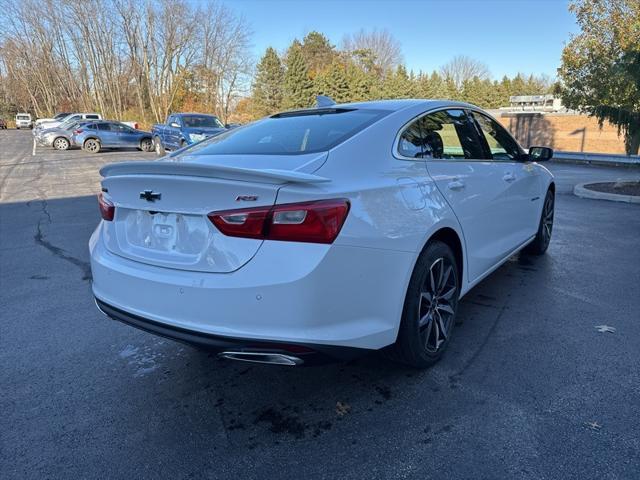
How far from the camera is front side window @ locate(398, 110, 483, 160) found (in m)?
2.95

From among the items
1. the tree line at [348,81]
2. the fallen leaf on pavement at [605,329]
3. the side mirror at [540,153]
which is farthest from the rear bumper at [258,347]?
the tree line at [348,81]

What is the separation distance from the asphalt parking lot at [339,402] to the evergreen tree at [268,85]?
5467cm

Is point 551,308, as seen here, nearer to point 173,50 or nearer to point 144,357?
point 144,357

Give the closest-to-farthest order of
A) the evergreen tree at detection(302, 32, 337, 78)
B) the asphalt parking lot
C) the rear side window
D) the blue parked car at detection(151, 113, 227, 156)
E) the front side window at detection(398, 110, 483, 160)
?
the asphalt parking lot → the front side window at detection(398, 110, 483, 160) → the blue parked car at detection(151, 113, 227, 156) → the rear side window → the evergreen tree at detection(302, 32, 337, 78)

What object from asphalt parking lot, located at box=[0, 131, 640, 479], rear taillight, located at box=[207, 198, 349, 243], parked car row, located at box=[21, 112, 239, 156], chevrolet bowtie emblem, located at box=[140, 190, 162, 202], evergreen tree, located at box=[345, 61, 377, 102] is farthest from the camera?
evergreen tree, located at box=[345, 61, 377, 102]

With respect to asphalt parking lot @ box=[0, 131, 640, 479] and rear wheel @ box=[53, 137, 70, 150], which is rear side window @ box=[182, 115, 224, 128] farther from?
asphalt parking lot @ box=[0, 131, 640, 479]

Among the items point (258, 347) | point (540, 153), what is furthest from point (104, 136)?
point (258, 347)

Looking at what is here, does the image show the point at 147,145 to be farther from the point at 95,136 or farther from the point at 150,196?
the point at 150,196

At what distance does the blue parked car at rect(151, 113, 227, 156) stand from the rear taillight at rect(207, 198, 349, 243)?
15644 millimetres

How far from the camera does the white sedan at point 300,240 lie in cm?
211

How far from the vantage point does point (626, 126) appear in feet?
38.1

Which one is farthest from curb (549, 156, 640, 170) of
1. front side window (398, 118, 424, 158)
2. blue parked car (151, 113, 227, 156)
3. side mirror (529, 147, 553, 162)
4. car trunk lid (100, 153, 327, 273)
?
car trunk lid (100, 153, 327, 273)

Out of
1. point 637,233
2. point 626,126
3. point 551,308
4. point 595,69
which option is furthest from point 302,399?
point 595,69

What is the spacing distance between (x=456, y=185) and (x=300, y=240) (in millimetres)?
1472
